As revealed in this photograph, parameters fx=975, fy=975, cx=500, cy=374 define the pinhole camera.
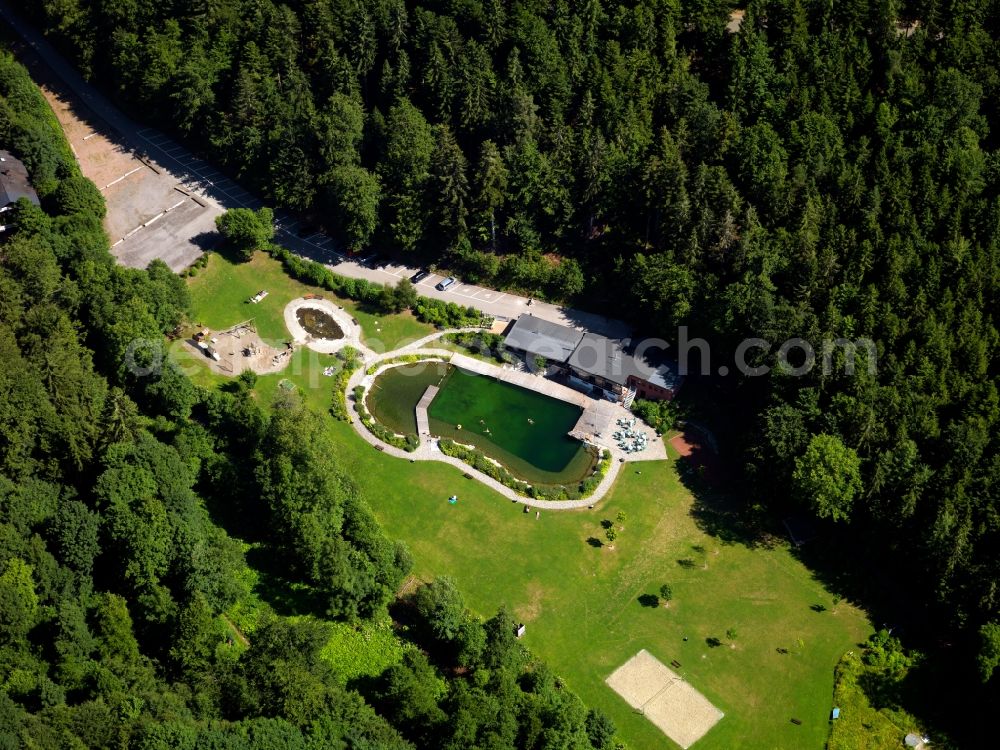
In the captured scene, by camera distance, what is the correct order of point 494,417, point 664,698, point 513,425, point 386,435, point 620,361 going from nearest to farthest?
point 664,698
point 386,435
point 513,425
point 494,417
point 620,361

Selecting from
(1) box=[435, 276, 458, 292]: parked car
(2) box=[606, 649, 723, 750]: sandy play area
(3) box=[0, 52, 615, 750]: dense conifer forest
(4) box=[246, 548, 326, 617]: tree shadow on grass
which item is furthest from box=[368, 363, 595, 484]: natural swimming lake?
(2) box=[606, 649, 723, 750]: sandy play area

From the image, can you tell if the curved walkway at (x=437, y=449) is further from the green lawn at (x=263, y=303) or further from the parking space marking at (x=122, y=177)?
the parking space marking at (x=122, y=177)

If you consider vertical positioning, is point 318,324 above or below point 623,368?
below

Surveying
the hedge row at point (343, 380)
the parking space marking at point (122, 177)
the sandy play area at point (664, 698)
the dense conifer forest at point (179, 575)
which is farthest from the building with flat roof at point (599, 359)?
the parking space marking at point (122, 177)

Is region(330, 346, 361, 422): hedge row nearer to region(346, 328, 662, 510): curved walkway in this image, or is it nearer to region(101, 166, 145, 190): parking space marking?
region(346, 328, 662, 510): curved walkway

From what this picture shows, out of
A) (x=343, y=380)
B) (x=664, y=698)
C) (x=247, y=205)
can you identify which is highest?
(x=247, y=205)

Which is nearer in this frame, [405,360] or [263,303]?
[405,360]

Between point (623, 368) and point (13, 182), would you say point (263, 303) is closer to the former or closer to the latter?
point (13, 182)

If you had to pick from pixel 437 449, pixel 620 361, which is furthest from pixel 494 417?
pixel 620 361

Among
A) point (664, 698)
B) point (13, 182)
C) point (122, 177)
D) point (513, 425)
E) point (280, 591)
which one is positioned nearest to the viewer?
point (664, 698)
